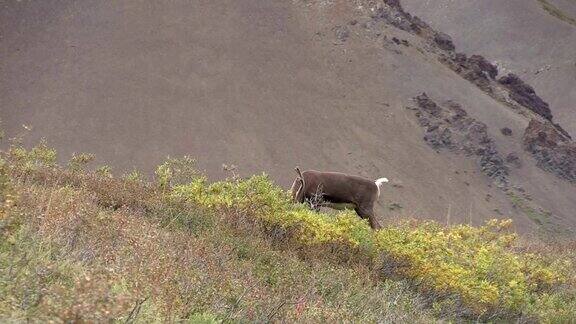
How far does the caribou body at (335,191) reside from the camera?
540 inches

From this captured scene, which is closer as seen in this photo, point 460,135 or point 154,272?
point 154,272

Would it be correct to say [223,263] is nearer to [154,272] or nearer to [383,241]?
[154,272]

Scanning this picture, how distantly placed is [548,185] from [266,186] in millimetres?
52820

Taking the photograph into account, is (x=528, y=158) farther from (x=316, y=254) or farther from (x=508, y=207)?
(x=316, y=254)

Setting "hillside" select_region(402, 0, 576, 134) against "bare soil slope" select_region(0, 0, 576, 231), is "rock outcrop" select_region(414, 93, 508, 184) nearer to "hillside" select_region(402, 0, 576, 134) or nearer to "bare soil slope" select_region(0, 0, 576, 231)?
"bare soil slope" select_region(0, 0, 576, 231)

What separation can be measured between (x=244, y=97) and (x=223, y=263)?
1691 inches

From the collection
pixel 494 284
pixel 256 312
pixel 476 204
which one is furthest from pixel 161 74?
pixel 256 312

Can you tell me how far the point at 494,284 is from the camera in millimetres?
11953

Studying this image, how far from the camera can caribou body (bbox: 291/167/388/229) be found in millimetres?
13719

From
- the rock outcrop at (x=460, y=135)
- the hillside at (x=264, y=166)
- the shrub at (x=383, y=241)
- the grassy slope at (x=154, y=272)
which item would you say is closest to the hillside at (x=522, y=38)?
the hillside at (x=264, y=166)

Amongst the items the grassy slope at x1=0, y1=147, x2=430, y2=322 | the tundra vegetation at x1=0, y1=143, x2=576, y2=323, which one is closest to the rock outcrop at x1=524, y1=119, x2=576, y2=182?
the tundra vegetation at x1=0, y1=143, x2=576, y2=323

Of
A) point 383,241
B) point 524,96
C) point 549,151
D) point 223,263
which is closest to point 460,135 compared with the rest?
point 549,151

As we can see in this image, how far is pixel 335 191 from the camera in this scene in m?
14.1

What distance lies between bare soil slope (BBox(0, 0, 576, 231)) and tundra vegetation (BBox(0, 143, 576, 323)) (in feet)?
94.9
